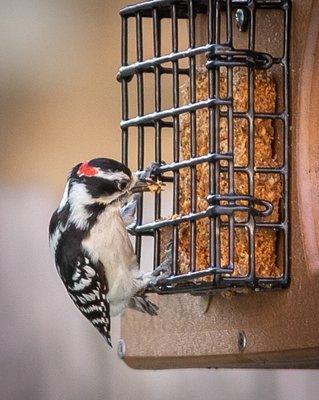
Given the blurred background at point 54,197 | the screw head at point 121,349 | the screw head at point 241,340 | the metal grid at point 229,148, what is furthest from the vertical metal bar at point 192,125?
the blurred background at point 54,197

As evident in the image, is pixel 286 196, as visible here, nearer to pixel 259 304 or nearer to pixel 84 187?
pixel 259 304

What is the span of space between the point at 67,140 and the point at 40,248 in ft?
2.31

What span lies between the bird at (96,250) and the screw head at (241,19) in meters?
0.69

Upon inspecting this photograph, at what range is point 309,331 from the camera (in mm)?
4215

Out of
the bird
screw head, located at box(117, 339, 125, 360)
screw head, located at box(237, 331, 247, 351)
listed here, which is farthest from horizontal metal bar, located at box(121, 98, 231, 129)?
screw head, located at box(117, 339, 125, 360)

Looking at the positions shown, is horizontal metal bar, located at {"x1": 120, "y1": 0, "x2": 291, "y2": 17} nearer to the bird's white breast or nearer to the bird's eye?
the bird's eye

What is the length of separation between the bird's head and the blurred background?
1.73 meters

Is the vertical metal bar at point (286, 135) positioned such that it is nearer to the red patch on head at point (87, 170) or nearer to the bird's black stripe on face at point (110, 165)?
the bird's black stripe on face at point (110, 165)

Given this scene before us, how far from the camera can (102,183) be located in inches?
194

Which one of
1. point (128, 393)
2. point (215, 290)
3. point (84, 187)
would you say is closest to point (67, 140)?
point (128, 393)

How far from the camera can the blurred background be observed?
6934 mm

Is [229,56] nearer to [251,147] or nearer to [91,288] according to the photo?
[251,147]

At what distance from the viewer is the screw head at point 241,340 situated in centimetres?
452

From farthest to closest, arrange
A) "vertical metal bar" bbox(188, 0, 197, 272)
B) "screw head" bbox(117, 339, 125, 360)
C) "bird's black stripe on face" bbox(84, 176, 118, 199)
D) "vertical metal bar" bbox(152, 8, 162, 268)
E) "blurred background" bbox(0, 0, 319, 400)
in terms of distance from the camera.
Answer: "blurred background" bbox(0, 0, 319, 400)
"screw head" bbox(117, 339, 125, 360)
"bird's black stripe on face" bbox(84, 176, 118, 199)
"vertical metal bar" bbox(152, 8, 162, 268)
"vertical metal bar" bbox(188, 0, 197, 272)
